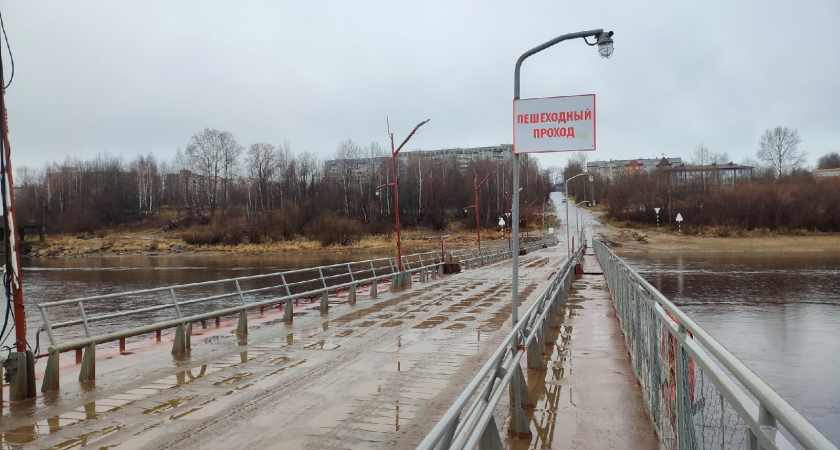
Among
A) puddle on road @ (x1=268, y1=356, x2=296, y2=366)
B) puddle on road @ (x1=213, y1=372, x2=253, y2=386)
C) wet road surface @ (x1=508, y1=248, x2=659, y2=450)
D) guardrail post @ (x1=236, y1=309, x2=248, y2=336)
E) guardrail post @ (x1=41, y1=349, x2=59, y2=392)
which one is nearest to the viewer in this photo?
wet road surface @ (x1=508, y1=248, x2=659, y2=450)

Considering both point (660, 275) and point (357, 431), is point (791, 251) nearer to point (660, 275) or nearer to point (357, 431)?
point (660, 275)

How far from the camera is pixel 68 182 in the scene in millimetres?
119625

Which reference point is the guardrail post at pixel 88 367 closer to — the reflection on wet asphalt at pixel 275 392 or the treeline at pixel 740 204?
the reflection on wet asphalt at pixel 275 392

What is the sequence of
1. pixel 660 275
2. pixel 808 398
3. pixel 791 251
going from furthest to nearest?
1. pixel 791 251
2. pixel 660 275
3. pixel 808 398

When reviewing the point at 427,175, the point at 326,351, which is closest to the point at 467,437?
the point at 326,351

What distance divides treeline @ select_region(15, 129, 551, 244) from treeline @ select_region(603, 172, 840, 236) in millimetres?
18925

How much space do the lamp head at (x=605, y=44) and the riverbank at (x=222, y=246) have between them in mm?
62811

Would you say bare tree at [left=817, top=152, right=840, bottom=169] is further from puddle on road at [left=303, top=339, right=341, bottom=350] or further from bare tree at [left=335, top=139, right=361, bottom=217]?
puddle on road at [left=303, top=339, right=341, bottom=350]

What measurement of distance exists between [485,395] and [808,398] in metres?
9.72

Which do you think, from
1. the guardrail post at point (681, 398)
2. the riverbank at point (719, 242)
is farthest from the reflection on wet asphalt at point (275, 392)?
the riverbank at point (719, 242)

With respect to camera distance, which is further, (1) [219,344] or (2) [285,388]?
(1) [219,344]

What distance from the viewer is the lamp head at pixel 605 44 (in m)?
9.80

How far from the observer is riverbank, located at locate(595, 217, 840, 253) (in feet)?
219

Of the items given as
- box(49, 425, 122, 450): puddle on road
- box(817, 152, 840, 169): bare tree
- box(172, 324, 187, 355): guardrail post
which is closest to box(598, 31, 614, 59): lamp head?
box(49, 425, 122, 450): puddle on road
